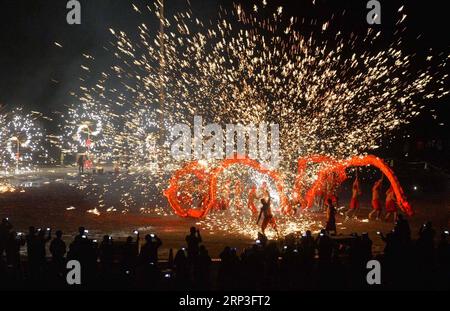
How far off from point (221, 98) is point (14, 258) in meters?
11.0

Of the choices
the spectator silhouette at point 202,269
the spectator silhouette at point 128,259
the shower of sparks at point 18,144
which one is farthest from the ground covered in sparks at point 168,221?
the shower of sparks at point 18,144

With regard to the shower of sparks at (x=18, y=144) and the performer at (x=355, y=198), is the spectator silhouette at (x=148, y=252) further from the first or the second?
the shower of sparks at (x=18, y=144)

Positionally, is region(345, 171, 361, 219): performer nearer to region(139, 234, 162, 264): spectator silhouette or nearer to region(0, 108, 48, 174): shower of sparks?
region(139, 234, 162, 264): spectator silhouette

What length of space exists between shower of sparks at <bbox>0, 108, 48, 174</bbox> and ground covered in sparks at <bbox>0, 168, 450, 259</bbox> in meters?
21.1

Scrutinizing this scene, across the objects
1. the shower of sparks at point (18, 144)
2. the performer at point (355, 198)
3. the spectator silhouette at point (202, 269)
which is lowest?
the spectator silhouette at point (202, 269)

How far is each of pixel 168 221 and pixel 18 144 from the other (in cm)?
2947

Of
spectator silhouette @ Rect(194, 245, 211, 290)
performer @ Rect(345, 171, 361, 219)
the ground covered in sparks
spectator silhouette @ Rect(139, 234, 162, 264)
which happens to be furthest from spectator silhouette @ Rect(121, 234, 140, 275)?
performer @ Rect(345, 171, 361, 219)

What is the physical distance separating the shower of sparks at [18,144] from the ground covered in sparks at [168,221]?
69.1 feet

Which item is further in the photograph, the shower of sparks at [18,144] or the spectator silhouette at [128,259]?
the shower of sparks at [18,144]

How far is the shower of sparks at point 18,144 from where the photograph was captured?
4234cm

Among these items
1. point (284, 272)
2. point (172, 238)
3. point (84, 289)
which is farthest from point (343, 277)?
point (172, 238)

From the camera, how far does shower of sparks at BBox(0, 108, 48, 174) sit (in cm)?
Result: 4234

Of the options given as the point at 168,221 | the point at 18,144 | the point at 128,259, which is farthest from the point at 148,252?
the point at 18,144
